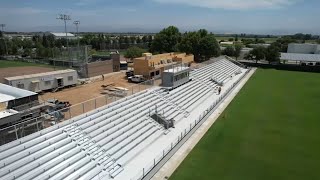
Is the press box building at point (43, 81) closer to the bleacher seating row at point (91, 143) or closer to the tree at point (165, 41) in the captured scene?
the bleacher seating row at point (91, 143)

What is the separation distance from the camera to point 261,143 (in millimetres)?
21391

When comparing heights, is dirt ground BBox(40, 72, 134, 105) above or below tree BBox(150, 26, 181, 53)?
below

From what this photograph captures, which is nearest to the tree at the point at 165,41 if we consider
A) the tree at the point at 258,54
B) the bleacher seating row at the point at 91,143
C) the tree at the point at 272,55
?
the tree at the point at 258,54

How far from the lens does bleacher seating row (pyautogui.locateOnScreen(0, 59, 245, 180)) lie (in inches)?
585

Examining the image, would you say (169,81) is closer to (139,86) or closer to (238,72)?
(139,86)

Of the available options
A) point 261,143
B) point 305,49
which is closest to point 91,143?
point 261,143

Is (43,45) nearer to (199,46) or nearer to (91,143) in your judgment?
(199,46)

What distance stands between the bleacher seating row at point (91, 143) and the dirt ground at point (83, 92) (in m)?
3.58

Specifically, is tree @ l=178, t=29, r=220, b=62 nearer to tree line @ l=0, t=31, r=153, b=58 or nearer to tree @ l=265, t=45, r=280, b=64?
tree @ l=265, t=45, r=280, b=64

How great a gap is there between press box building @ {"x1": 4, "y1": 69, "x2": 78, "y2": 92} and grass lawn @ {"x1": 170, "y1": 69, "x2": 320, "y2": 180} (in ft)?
55.6

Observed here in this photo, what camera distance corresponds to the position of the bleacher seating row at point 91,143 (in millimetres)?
14859

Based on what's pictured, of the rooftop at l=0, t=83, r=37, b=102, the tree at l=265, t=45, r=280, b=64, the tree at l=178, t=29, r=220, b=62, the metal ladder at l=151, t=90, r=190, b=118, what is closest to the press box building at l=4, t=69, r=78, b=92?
the rooftop at l=0, t=83, r=37, b=102

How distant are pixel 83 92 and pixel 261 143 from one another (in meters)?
17.5

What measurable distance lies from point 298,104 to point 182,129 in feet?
54.0
